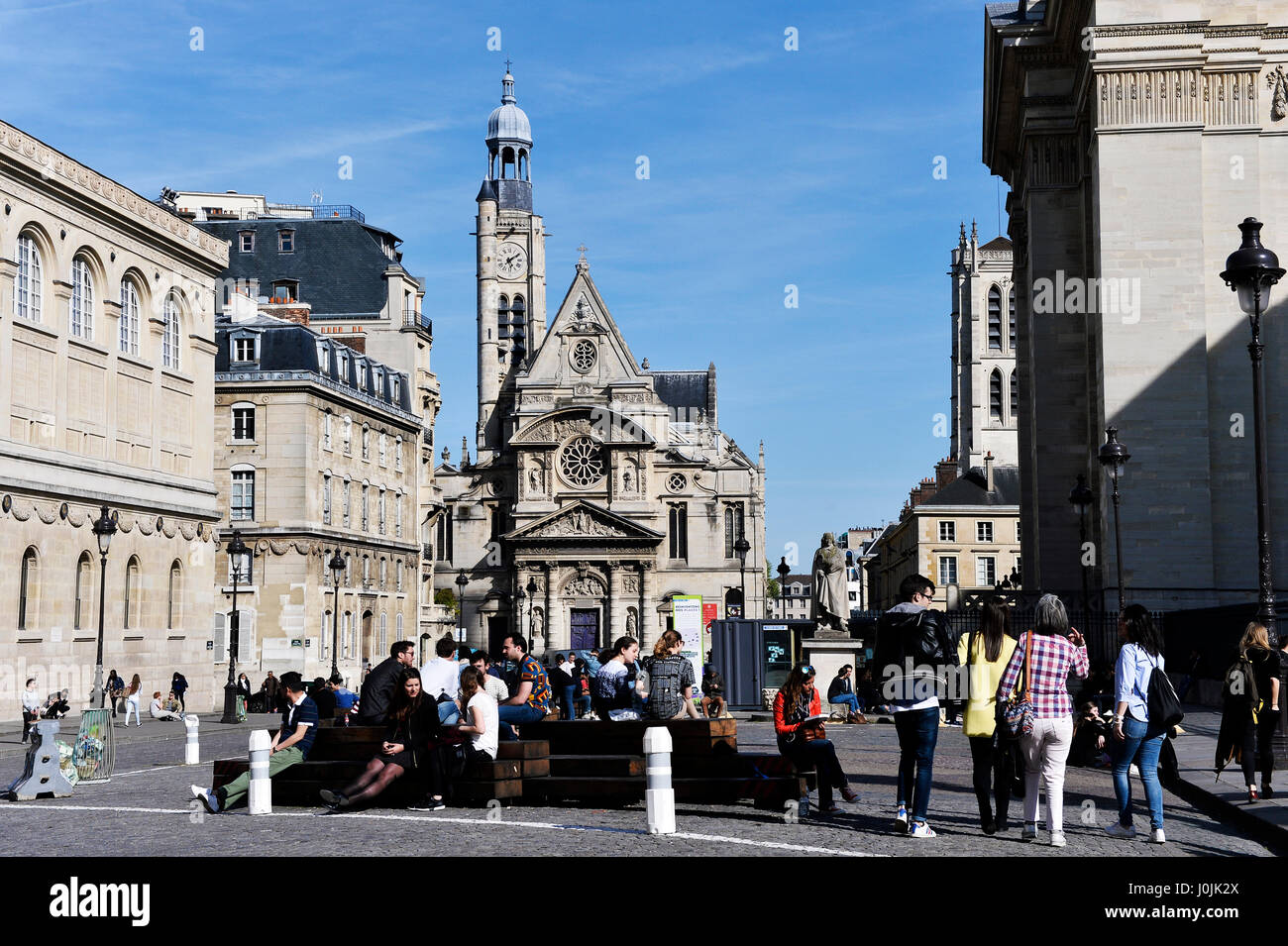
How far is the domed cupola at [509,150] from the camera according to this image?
101562 mm

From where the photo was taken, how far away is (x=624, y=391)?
85125 millimetres

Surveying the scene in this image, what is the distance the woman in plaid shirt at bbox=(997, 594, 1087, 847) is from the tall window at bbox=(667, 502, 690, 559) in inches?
2910

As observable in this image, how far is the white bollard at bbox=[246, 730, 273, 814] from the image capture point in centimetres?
1418

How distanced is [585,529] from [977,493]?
21.1 m

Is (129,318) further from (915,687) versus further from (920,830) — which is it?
(920,830)

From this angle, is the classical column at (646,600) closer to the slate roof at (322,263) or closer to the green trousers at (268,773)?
the slate roof at (322,263)

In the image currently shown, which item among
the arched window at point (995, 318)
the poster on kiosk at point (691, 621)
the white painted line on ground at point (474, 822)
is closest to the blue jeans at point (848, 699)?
the poster on kiosk at point (691, 621)

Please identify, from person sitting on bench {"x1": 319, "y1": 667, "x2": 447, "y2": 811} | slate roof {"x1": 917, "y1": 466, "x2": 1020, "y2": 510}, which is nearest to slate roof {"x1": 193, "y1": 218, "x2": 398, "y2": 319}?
slate roof {"x1": 917, "y1": 466, "x2": 1020, "y2": 510}

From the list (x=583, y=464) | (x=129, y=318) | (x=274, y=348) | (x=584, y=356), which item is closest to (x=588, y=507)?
(x=583, y=464)

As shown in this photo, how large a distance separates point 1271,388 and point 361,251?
150ft

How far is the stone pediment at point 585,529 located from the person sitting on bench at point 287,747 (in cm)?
6568

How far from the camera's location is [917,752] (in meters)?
11.6
